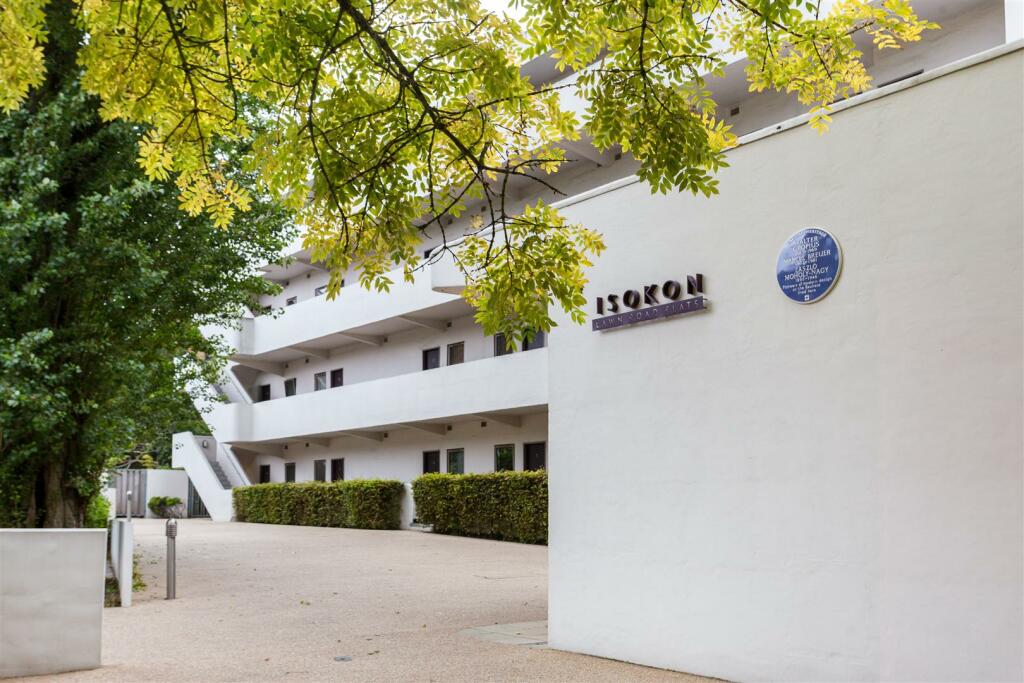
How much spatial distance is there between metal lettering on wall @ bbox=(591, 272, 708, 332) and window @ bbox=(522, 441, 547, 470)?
15.6 metres

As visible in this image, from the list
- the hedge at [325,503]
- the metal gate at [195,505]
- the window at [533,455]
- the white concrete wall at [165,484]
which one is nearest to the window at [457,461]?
the hedge at [325,503]

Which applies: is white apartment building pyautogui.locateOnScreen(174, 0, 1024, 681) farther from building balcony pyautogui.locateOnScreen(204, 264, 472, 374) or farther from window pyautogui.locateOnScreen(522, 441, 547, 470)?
window pyautogui.locateOnScreen(522, 441, 547, 470)

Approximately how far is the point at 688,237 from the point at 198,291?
9.58 m

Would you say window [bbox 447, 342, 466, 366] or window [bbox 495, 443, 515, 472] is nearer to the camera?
window [bbox 495, 443, 515, 472]

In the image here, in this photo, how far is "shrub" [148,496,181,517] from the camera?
3897cm

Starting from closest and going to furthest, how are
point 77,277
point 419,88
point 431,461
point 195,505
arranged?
point 419,88
point 77,277
point 431,461
point 195,505

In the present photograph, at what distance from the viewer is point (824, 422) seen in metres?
7.18

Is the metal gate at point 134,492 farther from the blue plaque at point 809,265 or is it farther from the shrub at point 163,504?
the blue plaque at point 809,265

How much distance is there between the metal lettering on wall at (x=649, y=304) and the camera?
8.22m

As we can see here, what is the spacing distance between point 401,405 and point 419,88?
21.9 metres

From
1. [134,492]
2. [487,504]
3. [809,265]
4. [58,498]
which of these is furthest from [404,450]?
[809,265]

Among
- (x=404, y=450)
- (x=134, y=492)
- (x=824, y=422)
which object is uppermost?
(x=824, y=422)

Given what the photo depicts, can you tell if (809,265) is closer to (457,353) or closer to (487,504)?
(487,504)

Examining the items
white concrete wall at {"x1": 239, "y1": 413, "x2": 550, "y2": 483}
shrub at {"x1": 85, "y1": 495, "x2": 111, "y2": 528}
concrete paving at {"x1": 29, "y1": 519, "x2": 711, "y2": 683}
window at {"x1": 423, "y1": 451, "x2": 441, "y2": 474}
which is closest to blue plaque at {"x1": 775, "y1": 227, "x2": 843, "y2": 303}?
concrete paving at {"x1": 29, "y1": 519, "x2": 711, "y2": 683}
